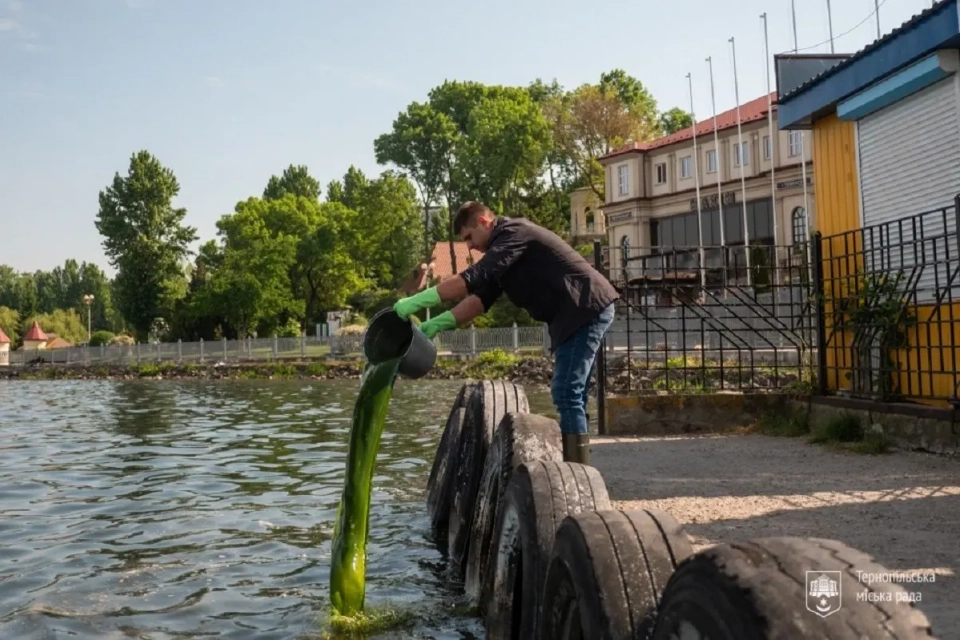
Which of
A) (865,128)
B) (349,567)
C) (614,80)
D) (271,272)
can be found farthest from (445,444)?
(614,80)

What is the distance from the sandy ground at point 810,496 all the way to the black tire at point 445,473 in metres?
1.34

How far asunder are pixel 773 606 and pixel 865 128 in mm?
10725

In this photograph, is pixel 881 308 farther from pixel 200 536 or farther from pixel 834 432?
pixel 200 536

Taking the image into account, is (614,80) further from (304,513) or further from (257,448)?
(304,513)

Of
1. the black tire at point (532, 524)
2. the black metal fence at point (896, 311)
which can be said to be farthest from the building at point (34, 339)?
the black tire at point (532, 524)

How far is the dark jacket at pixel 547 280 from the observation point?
5.83 m

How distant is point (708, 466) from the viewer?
9031 mm

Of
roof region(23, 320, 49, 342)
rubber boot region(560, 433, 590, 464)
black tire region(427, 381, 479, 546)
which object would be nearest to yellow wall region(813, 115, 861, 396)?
black tire region(427, 381, 479, 546)

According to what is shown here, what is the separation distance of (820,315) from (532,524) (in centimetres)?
865

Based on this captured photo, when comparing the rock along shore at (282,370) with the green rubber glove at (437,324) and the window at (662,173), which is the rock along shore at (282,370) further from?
the window at (662,173)

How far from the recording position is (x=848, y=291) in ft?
36.4

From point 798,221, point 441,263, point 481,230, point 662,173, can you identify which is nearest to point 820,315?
point 481,230

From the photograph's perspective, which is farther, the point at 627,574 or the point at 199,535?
the point at 199,535

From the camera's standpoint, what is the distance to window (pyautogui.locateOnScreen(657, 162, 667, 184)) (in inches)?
2088
